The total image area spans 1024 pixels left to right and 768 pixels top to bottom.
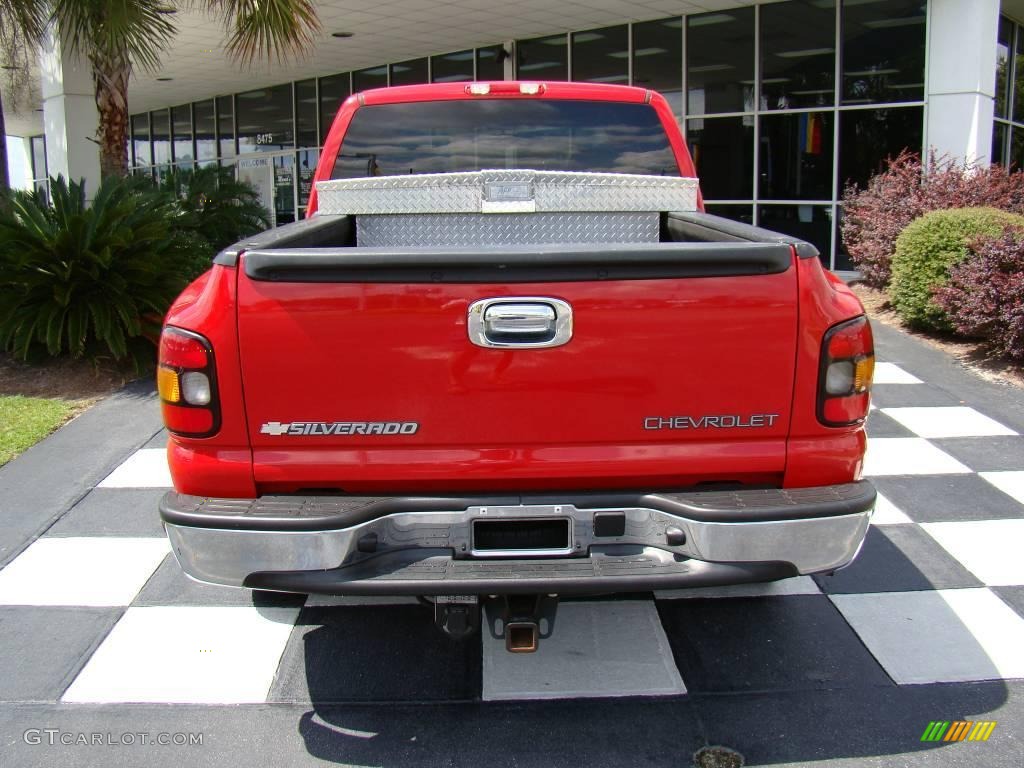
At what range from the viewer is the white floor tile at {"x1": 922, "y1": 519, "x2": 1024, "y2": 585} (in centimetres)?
413

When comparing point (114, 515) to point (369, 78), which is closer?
point (114, 515)

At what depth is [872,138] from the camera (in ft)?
43.7

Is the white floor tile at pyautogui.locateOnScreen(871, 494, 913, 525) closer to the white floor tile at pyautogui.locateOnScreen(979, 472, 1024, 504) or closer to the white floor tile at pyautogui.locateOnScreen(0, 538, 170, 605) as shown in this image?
the white floor tile at pyautogui.locateOnScreen(979, 472, 1024, 504)

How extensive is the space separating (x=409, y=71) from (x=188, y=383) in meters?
17.5

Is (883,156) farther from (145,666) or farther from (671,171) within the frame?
(145,666)

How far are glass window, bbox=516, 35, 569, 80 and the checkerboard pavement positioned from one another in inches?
536

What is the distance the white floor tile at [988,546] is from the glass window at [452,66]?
593 inches

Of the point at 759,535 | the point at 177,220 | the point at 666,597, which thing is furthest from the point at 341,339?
the point at 177,220

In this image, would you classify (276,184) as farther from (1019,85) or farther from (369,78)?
(1019,85)

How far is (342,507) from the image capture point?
2.62 m

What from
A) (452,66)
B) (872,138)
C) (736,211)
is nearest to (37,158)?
(452,66)

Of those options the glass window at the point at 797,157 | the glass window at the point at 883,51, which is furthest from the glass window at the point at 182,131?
the glass window at the point at 883,51

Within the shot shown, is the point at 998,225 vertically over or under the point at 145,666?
over

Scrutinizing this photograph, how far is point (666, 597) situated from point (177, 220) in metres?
7.29
